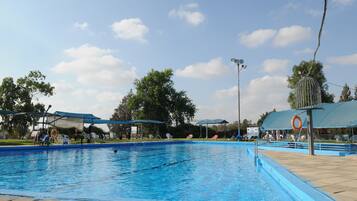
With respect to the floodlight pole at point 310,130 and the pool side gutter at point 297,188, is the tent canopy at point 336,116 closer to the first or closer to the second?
the floodlight pole at point 310,130

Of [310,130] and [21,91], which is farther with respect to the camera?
[21,91]

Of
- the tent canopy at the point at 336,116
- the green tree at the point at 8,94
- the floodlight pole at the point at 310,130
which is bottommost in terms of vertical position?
the floodlight pole at the point at 310,130

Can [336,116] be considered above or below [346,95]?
below

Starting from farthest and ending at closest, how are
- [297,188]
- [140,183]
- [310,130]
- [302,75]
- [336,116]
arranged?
[302,75] → [336,116] → [310,130] → [140,183] → [297,188]

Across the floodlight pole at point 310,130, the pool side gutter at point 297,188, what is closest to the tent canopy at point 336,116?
the floodlight pole at point 310,130

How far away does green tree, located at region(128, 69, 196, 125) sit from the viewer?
49838 millimetres

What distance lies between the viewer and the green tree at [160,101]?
49838 millimetres

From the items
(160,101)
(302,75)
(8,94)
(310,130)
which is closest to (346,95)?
(302,75)

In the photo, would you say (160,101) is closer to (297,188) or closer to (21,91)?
(21,91)

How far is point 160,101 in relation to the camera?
165 feet

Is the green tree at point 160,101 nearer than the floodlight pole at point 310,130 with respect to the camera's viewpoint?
No

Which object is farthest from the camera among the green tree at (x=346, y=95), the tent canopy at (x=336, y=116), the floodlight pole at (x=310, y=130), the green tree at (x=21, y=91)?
the green tree at (x=346, y=95)

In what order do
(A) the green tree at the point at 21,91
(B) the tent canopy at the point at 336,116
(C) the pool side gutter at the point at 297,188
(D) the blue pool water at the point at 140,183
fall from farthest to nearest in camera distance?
(A) the green tree at the point at 21,91, (B) the tent canopy at the point at 336,116, (D) the blue pool water at the point at 140,183, (C) the pool side gutter at the point at 297,188

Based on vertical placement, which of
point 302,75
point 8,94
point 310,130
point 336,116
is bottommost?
point 310,130
